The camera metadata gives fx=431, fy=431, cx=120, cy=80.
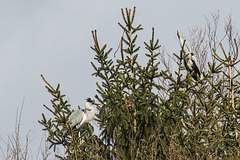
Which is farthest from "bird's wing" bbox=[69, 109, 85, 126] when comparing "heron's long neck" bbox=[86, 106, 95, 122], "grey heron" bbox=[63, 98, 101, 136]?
"heron's long neck" bbox=[86, 106, 95, 122]

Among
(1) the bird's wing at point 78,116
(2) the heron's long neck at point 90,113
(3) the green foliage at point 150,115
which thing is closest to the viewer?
(3) the green foliage at point 150,115

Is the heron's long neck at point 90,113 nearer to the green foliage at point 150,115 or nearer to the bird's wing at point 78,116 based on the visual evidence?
the bird's wing at point 78,116

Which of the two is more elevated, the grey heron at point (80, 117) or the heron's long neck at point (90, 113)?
the heron's long neck at point (90, 113)

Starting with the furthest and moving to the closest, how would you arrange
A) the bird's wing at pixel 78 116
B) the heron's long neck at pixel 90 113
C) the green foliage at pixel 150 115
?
the heron's long neck at pixel 90 113
the bird's wing at pixel 78 116
the green foliage at pixel 150 115

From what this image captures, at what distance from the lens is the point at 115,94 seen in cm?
721

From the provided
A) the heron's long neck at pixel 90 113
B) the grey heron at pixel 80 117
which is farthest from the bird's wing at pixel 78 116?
the heron's long neck at pixel 90 113

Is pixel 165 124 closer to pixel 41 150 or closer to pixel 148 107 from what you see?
pixel 148 107

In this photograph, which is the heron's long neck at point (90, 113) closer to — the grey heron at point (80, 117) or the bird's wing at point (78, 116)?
the grey heron at point (80, 117)

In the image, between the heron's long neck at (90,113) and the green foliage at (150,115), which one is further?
the heron's long neck at (90,113)

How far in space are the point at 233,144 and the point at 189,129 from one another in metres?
1.02

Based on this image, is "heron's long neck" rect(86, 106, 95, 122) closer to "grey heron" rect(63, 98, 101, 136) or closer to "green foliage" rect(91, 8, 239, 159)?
"grey heron" rect(63, 98, 101, 136)

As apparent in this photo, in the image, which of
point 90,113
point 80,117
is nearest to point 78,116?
point 80,117

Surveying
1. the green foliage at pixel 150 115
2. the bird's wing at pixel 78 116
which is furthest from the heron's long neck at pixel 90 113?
the green foliage at pixel 150 115

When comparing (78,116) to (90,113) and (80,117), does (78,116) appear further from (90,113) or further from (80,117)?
(90,113)
